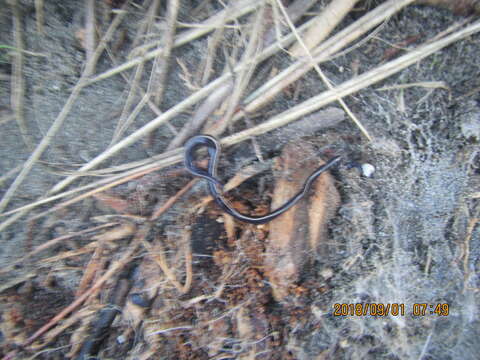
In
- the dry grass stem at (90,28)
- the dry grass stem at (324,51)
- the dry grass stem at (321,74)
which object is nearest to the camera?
the dry grass stem at (321,74)

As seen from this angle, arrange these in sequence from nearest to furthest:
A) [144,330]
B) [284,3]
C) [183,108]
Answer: [144,330]
[284,3]
[183,108]

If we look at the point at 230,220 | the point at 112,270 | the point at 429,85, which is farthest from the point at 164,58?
the point at 429,85

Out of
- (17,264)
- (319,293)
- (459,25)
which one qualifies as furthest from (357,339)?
(17,264)

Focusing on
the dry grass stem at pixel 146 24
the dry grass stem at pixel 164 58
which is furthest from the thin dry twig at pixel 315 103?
the dry grass stem at pixel 146 24

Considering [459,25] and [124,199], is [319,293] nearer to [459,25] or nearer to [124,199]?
[124,199]

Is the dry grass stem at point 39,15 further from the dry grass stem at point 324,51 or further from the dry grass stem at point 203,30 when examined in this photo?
the dry grass stem at point 324,51

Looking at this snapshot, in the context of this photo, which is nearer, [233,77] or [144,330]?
[144,330]
